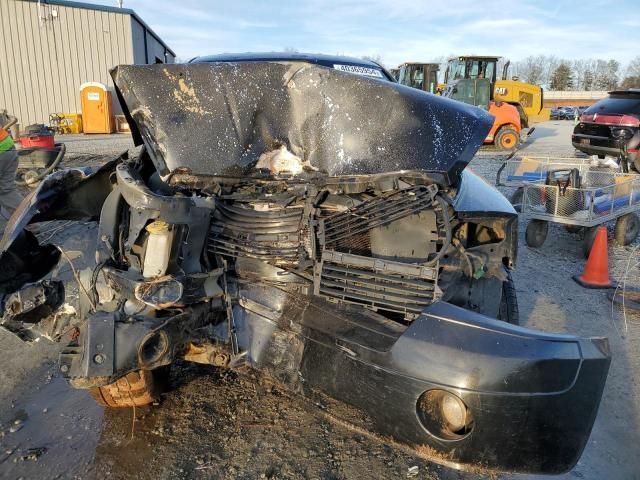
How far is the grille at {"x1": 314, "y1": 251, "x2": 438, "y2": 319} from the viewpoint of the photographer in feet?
6.92

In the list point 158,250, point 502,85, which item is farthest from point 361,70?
point 502,85

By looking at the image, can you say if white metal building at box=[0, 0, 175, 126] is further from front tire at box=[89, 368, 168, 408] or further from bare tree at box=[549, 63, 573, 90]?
bare tree at box=[549, 63, 573, 90]

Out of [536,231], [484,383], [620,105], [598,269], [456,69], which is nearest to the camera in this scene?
[484,383]

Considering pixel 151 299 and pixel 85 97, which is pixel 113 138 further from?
pixel 151 299

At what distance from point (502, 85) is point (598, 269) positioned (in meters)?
15.5

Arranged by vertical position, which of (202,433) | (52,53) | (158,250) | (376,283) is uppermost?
(52,53)

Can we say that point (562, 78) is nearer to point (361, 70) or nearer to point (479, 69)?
point (479, 69)

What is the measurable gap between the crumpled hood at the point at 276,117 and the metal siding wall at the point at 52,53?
19492mm

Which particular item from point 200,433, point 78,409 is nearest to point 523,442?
point 200,433

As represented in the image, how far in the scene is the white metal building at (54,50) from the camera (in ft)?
60.1

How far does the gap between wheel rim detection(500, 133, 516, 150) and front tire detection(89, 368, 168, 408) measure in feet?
49.0

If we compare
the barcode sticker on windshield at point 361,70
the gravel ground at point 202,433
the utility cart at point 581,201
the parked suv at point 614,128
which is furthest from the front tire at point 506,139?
the gravel ground at point 202,433

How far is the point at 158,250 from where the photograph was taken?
208cm

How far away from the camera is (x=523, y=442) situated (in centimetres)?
168
